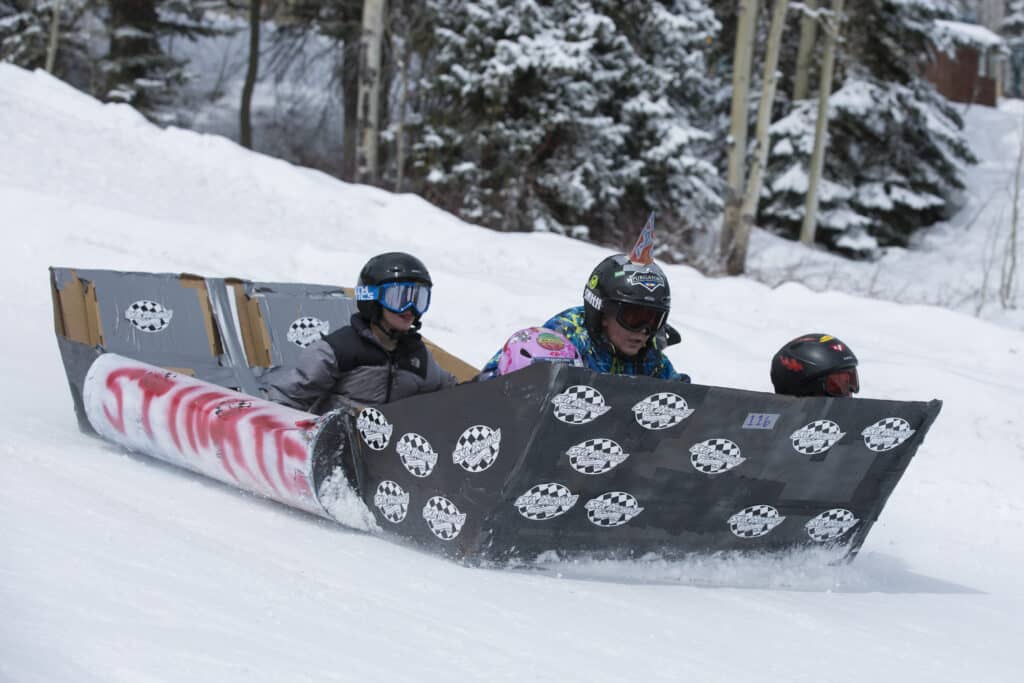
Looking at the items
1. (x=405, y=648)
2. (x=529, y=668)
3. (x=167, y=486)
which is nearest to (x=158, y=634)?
(x=405, y=648)

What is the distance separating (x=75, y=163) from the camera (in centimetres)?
1271

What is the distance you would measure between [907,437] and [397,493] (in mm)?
2300

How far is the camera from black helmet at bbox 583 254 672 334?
4.80 m

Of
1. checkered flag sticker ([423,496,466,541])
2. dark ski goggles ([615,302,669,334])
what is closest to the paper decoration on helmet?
dark ski goggles ([615,302,669,334])

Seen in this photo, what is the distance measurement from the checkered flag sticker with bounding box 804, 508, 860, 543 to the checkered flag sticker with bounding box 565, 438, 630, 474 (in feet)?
4.04

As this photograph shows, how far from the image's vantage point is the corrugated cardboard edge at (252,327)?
7.12 m

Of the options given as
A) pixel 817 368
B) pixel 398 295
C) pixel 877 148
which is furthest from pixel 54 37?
pixel 817 368

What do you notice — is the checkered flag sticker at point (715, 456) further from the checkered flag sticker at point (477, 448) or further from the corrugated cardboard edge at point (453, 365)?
the corrugated cardboard edge at point (453, 365)

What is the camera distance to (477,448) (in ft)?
13.6

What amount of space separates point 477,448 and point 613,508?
646 millimetres

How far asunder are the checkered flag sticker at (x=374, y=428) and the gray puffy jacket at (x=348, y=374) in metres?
0.68

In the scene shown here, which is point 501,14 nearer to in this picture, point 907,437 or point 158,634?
point 907,437

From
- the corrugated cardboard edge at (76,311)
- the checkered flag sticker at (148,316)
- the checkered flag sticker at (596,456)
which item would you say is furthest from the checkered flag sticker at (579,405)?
the checkered flag sticker at (148,316)

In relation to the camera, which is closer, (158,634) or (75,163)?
(158,634)
